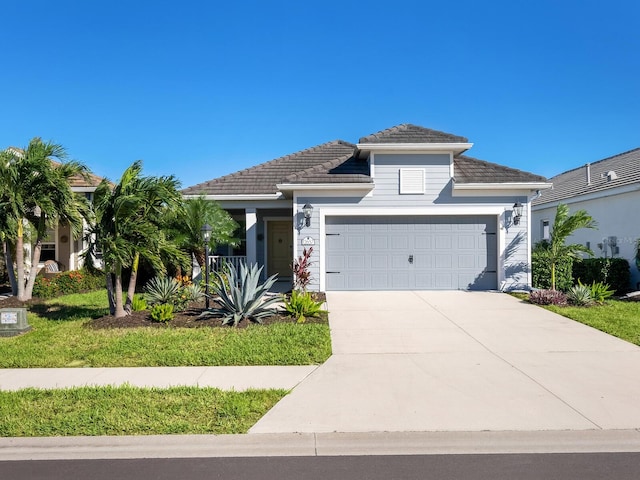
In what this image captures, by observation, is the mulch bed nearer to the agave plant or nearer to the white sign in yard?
the agave plant

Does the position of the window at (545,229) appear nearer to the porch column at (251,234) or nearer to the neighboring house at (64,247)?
the porch column at (251,234)

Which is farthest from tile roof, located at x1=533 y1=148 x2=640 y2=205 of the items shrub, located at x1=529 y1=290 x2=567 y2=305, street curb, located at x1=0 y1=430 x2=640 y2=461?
street curb, located at x1=0 y1=430 x2=640 y2=461

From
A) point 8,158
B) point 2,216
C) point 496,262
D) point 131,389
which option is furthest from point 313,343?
point 8,158

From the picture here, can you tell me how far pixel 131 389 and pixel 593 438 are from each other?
4.94 metres

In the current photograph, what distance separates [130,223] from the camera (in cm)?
841

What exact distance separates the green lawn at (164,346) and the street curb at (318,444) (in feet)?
7.12

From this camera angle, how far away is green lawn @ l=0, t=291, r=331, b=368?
616 cm

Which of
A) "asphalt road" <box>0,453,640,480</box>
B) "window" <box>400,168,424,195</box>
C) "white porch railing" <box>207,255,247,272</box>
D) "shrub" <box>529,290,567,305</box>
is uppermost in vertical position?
"window" <box>400,168,424,195</box>

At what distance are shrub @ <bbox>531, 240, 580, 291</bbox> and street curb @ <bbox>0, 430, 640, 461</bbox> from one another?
9.43 metres

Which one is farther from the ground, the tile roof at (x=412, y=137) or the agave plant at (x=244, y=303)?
the tile roof at (x=412, y=137)

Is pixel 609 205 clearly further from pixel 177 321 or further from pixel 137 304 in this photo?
pixel 137 304

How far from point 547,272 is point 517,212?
2110 mm

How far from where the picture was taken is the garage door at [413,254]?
12.7 m

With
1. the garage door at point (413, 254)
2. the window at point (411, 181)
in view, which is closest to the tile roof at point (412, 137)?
the window at point (411, 181)
